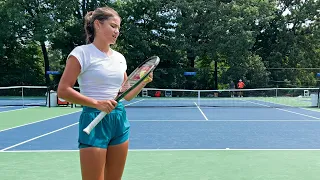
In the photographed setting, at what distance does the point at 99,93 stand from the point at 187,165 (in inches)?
130

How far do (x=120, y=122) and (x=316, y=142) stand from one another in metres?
5.93

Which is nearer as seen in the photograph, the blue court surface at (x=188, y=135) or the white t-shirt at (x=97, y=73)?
the white t-shirt at (x=97, y=73)

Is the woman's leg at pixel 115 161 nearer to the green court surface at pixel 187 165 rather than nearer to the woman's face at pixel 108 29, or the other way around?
the woman's face at pixel 108 29

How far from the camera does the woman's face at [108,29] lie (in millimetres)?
2512

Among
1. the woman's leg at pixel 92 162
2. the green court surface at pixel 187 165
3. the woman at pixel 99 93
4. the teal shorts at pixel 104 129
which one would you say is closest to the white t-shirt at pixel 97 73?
the woman at pixel 99 93

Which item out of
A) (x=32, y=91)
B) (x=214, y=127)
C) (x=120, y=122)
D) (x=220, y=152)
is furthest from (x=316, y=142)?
(x=32, y=91)

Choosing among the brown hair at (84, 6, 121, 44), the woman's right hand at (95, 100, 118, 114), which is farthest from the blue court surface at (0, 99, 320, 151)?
the woman's right hand at (95, 100, 118, 114)

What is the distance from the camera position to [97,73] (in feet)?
8.08

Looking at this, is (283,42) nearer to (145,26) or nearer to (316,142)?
(145,26)

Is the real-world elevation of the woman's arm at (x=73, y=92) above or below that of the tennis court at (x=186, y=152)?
above

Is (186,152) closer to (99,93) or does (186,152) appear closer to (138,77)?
(138,77)

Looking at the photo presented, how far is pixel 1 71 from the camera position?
3269cm

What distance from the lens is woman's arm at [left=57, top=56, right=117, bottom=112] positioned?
235 cm

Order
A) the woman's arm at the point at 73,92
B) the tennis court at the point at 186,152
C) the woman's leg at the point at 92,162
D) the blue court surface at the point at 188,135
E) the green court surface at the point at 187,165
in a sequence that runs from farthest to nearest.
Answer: the blue court surface at the point at 188,135 → the tennis court at the point at 186,152 → the green court surface at the point at 187,165 → the woman's leg at the point at 92,162 → the woman's arm at the point at 73,92
